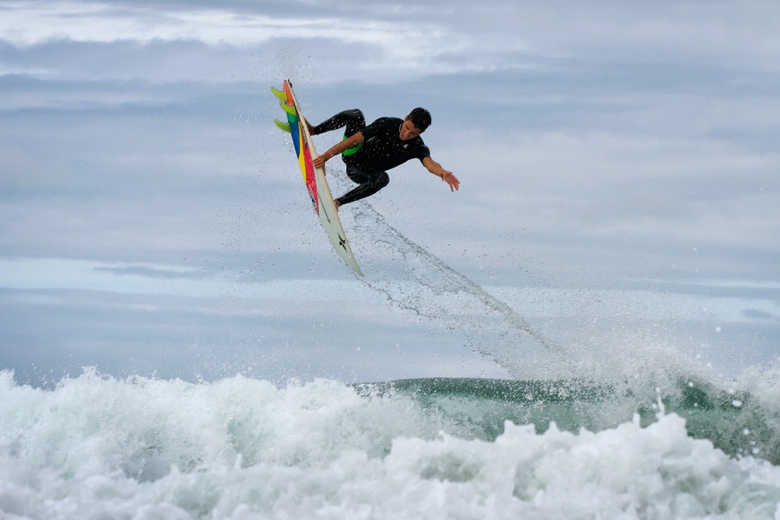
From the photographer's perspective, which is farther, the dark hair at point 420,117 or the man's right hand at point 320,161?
the man's right hand at point 320,161

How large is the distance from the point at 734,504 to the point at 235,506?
151 inches

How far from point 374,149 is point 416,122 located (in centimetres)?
59

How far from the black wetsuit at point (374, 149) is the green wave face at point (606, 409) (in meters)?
3.03

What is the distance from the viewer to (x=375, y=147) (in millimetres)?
6961

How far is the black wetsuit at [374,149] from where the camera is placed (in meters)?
6.85

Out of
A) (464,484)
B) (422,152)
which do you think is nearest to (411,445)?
(464,484)

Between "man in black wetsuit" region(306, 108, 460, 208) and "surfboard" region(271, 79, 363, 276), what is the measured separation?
0.45 feet

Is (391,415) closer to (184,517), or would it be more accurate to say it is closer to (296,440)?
(296,440)

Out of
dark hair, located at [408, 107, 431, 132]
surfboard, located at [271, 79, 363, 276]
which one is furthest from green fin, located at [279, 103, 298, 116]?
dark hair, located at [408, 107, 431, 132]

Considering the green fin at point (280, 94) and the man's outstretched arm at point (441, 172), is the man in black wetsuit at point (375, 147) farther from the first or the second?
the green fin at point (280, 94)

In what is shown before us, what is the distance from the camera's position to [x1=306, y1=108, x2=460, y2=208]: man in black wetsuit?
669 centimetres

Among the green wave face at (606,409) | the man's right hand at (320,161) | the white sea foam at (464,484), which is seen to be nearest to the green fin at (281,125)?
the man's right hand at (320,161)

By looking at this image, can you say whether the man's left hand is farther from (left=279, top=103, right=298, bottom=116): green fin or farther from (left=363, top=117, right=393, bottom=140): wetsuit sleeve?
(left=279, top=103, right=298, bottom=116): green fin

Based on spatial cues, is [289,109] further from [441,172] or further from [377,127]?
[441,172]
